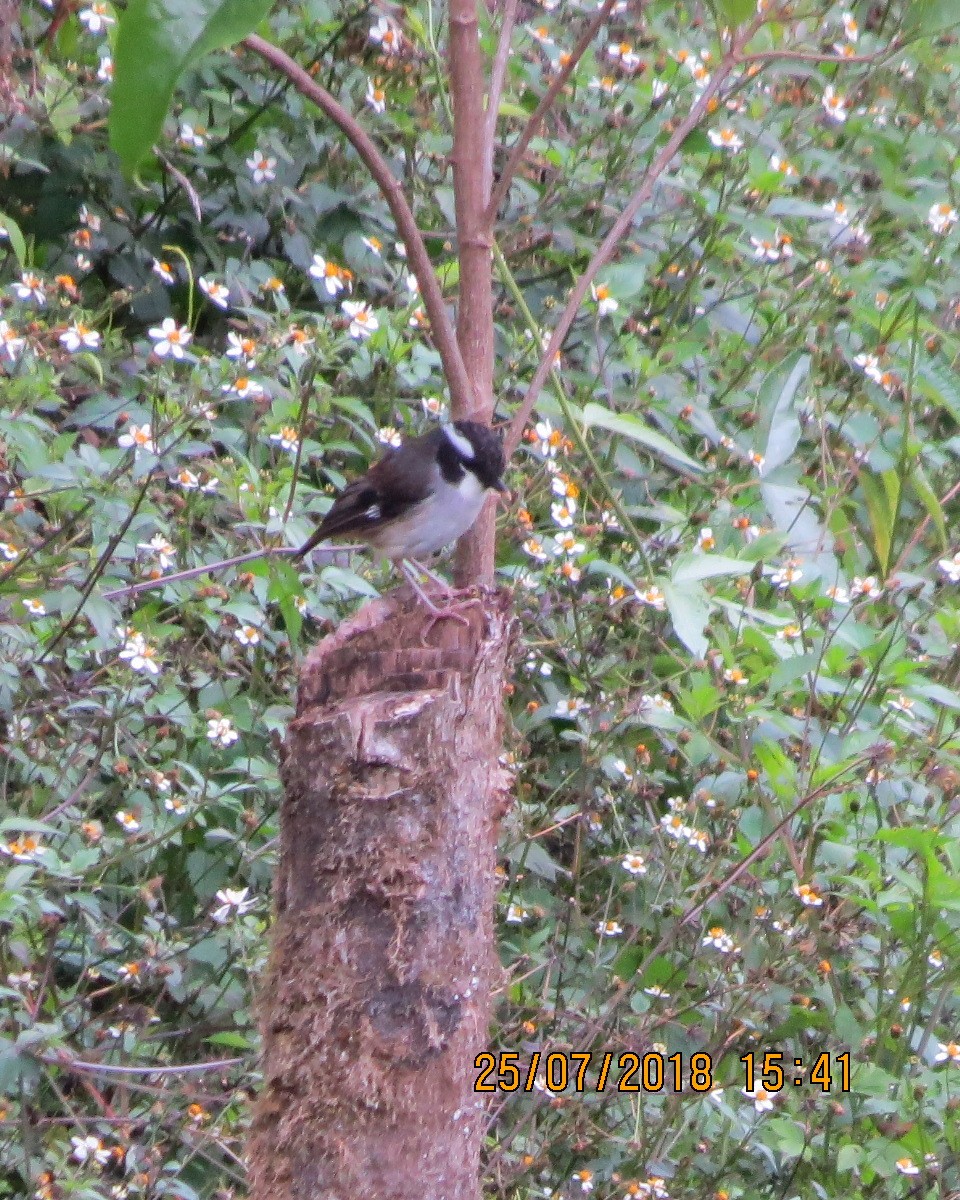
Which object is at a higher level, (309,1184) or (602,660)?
(602,660)

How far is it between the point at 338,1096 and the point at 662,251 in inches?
167

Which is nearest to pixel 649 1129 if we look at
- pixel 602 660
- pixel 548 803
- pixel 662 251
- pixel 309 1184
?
pixel 548 803

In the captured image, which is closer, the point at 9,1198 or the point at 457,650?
the point at 457,650

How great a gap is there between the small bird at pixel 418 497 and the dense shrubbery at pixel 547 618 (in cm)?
19

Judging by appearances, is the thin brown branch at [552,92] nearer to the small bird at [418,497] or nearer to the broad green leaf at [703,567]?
the small bird at [418,497]

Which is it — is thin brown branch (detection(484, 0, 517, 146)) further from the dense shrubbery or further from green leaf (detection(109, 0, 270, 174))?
green leaf (detection(109, 0, 270, 174))

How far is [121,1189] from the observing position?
11.2ft

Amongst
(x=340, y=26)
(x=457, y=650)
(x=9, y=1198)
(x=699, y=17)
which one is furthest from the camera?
(x=699, y=17)

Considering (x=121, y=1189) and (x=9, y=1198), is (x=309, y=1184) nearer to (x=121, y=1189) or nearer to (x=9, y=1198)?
(x=121, y=1189)

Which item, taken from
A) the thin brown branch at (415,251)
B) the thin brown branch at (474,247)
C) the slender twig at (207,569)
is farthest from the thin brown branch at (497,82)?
the slender twig at (207,569)

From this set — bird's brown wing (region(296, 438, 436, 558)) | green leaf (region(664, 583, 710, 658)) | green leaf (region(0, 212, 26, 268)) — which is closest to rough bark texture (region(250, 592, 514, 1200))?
green leaf (region(664, 583, 710, 658))
